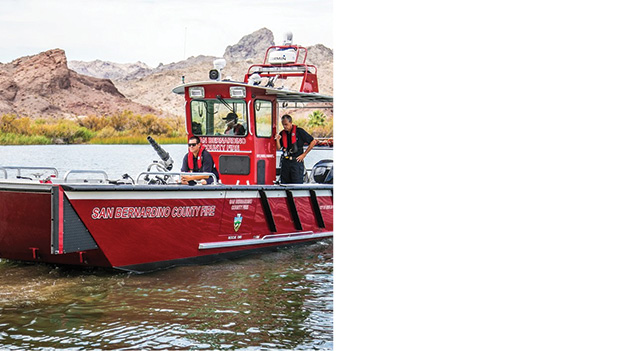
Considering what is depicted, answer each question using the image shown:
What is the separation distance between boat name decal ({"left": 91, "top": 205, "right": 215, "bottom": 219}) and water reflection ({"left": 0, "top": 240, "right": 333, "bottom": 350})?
0.48 metres

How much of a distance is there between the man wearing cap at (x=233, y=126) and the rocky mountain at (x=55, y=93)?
22.0 feet

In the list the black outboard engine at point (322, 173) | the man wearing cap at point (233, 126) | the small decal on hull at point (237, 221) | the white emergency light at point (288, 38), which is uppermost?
the white emergency light at point (288, 38)

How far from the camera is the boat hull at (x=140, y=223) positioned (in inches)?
199

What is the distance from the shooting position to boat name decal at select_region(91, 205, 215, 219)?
5246 mm

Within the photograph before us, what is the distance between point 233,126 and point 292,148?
0.66 m

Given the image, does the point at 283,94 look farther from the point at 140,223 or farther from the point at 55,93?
the point at 55,93

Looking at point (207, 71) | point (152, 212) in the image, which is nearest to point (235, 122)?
point (152, 212)

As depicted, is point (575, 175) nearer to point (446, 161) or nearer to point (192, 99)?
point (446, 161)

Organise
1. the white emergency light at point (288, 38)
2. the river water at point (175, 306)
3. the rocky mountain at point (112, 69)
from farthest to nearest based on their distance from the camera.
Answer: the rocky mountain at point (112, 69) < the white emergency light at point (288, 38) < the river water at point (175, 306)

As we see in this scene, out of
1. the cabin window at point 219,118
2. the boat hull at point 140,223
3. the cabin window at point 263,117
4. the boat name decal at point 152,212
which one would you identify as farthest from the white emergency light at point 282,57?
the boat name decal at point 152,212

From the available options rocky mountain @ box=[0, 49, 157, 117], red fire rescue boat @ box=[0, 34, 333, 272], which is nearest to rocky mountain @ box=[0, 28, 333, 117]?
rocky mountain @ box=[0, 49, 157, 117]

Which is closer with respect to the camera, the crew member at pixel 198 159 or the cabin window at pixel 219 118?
the crew member at pixel 198 159

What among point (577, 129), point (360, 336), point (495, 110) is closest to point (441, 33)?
point (495, 110)

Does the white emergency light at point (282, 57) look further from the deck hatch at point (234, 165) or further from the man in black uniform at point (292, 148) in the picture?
the deck hatch at point (234, 165)
